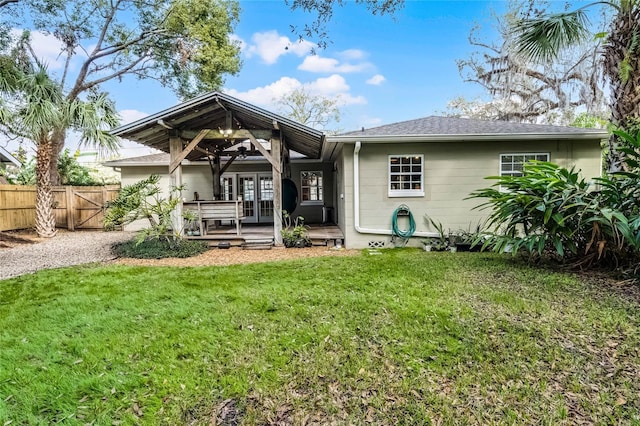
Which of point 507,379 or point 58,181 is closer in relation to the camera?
point 507,379

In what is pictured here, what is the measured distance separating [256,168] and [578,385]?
11.4 meters

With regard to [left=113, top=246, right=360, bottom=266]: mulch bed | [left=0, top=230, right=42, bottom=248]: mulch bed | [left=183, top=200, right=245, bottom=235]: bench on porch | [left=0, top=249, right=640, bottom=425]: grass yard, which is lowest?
[left=0, top=249, right=640, bottom=425]: grass yard

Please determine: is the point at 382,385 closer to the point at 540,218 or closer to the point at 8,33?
the point at 540,218

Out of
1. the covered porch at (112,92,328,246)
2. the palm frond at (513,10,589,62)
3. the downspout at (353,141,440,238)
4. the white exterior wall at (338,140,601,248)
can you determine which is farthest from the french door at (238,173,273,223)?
the palm frond at (513,10,589,62)

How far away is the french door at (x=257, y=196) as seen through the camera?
12719 mm

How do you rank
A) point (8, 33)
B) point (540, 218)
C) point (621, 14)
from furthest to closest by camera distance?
point (8, 33) < point (621, 14) < point (540, 218)

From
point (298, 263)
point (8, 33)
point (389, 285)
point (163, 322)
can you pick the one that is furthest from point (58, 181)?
point (389, 285)

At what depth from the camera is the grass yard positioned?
87.8 inches

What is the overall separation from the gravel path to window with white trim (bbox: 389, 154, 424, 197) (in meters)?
6.65

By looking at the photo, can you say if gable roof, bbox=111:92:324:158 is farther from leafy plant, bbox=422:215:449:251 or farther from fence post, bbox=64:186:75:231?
fence post, bbox=64:186:75:231

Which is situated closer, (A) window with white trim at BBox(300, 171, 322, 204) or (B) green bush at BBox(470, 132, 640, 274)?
(B) green bush at BBox(470, 132, 640, 274)

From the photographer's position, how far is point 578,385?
7.82ft

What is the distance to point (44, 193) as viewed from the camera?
1005 centimetres

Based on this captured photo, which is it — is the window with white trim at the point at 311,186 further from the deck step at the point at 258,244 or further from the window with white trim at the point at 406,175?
the window with white trim at the point at 406,175
